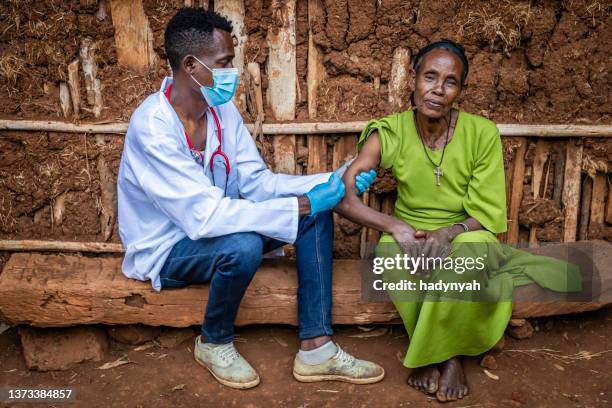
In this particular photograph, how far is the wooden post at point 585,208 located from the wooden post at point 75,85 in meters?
3.01

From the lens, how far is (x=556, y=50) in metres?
3.52

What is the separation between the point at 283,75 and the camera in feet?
11.8

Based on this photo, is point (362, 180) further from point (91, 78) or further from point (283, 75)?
point (91, 78)

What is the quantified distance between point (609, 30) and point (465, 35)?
31.2 inches

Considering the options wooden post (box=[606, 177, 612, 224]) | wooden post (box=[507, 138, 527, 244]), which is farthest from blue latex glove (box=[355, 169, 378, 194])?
wooden post (box=[606, 177, 612, 224])

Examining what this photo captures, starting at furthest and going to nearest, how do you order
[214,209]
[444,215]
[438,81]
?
[444,215] → [438,81] → [214,209]

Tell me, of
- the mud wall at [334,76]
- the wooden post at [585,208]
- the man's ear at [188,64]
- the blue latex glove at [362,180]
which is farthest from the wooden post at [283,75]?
the wooden post at [585,208]

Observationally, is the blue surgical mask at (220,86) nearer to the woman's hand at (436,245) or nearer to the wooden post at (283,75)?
the wooden post at (283,75)

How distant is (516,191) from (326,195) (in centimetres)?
142

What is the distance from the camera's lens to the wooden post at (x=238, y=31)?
3.47 meters

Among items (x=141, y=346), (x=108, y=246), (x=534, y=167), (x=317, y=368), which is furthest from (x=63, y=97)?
(x=534, y=167)

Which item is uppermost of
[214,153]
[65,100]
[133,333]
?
[65,100]

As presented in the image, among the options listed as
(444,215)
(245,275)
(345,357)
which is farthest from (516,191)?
(245,275)

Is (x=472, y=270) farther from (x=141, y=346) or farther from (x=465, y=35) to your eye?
(x=141, y=346)
